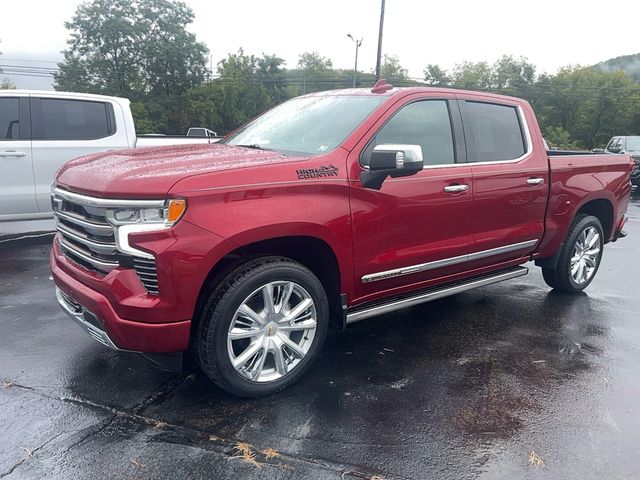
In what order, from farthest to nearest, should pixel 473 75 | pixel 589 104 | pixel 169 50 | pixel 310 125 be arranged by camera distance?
pixel 473 75 → pixel 169 50 → pixel 589 104 → pixel 310 125

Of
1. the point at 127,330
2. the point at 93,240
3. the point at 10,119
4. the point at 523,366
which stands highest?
the point at 10,119

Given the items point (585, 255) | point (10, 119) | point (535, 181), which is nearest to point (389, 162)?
point (535, 181)

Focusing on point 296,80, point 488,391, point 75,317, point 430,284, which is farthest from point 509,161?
point 296,80

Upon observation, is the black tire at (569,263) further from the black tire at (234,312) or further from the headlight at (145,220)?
the headlight at (145,220)

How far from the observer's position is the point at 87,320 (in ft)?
10.1

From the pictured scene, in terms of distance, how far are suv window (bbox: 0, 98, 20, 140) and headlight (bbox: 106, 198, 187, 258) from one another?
471 centimetres

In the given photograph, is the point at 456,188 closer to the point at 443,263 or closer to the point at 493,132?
the point at 443,263

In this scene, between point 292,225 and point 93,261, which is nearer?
point 93,261

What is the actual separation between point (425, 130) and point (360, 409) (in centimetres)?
212

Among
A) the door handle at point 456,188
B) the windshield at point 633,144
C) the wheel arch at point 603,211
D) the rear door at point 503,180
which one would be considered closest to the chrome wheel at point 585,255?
the wheel arch at point 603,211

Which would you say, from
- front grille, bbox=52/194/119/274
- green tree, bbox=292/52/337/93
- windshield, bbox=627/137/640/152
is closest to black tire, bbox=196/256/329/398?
front grille, bbox=52/194/119/274

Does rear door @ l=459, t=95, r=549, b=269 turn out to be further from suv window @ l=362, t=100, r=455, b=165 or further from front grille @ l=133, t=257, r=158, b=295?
front grille @ l=133, t=257, r=158, b=295

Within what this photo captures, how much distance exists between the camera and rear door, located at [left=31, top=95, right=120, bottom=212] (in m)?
6.59

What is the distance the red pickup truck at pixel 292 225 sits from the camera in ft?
9.24
